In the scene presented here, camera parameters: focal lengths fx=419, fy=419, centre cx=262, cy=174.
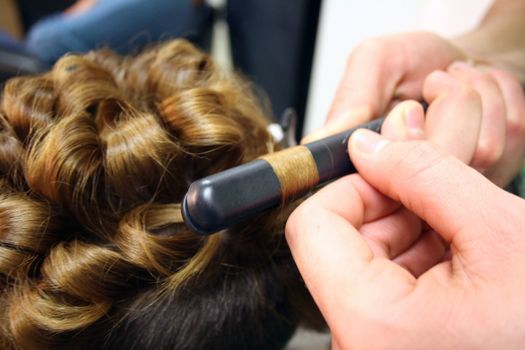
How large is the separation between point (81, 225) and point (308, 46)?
1139 mm

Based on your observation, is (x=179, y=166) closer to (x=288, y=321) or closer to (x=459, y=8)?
(x=288, y=321)

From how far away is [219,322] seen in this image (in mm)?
566

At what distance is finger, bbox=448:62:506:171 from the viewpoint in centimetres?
75

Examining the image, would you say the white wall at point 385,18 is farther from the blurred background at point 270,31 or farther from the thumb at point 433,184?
the thumb at point 433,184

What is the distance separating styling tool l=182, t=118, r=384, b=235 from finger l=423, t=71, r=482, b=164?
A: 0.73ft

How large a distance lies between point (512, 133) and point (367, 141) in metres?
0.50

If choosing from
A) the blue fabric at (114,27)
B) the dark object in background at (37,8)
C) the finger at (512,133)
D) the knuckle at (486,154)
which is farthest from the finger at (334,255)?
the dark object in background at (37,8)

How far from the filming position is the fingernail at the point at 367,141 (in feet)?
1.73

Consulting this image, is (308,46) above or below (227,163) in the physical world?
below

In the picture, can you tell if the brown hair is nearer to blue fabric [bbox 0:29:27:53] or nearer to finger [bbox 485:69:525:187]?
finger [bbox 485:69:525:187]

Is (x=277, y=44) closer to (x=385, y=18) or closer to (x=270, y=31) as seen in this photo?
(x=270, y=31)

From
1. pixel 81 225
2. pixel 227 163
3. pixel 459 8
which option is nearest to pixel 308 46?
pixel 459 8

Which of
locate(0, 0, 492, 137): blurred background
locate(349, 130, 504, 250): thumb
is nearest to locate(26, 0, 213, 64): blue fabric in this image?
locate(0, 0, 492, 137): blurred background

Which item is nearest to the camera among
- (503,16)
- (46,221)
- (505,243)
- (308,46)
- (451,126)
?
(505,243)
